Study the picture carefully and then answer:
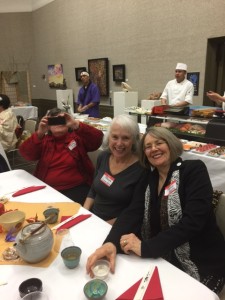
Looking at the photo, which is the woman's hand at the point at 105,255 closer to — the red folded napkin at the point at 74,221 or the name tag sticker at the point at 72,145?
the red folded napkin at the point at 74,221

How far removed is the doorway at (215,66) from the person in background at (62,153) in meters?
3.20

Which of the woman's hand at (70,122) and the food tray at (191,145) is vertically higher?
the woman's hand at (70,122)

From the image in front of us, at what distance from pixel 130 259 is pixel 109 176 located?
26.6 inches

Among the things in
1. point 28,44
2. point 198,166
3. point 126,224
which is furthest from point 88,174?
point 28,44

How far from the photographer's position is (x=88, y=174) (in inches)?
86.9

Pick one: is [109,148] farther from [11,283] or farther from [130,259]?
[11,283]

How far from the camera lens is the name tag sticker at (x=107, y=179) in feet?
5.40

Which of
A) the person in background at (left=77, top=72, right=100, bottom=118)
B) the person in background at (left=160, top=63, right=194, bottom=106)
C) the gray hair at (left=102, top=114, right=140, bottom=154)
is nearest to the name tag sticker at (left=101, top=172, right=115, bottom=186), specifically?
the gray hair at (left=102, top=114, right=140, bottom=154)

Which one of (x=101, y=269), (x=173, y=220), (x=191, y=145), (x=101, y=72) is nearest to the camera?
(x=101, y=269)

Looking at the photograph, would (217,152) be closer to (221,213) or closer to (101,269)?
(221,213)

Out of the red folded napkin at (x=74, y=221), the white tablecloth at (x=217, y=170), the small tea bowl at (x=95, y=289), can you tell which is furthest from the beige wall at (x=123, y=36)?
the small tea bowl at (x=95, y=289)

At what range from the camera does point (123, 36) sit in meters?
5.96

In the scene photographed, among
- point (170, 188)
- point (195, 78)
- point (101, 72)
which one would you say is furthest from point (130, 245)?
point (101, 72)

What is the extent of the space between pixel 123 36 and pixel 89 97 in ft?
5.80
